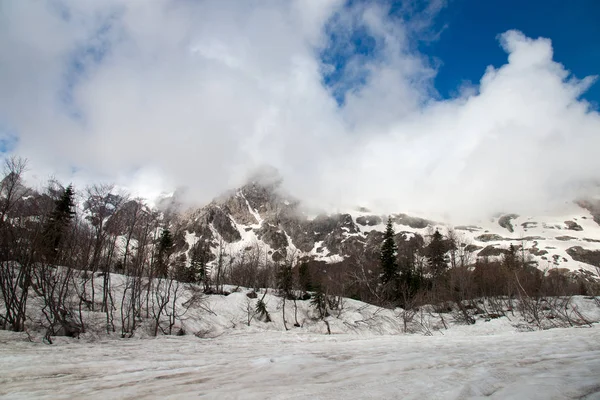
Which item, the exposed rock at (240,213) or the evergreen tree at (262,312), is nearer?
the evergreen tree at (262,312)

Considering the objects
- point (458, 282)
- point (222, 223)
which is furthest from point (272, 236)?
point (458, 282)

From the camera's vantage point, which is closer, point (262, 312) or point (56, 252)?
point (56, 252)

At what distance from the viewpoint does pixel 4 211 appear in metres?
14.6

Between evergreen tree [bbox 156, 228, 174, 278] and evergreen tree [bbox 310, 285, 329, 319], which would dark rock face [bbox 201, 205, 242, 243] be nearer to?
evergreen tree [bbox 310, 285, 329, 319]

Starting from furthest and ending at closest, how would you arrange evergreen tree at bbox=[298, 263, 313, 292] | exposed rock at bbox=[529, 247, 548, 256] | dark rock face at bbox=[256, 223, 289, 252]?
dark rock face at bbox=[256, 223, 289, 252], exposed rock at bbox=[529, 247, 548, 256], evergreen tree at bbox=[298, 263, 313, 292]

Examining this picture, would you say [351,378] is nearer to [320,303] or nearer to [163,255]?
[163,255]

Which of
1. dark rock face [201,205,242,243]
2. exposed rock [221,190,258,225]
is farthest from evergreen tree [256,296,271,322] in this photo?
exposed rock [221,190,258,225]

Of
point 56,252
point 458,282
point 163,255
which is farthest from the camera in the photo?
point 458,282

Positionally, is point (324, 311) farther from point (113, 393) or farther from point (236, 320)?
point (113, 393)

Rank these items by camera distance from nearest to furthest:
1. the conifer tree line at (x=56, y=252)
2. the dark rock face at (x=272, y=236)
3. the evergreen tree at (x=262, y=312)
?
1. the conifer tree line at (x=56, y=252)
2. the evergreen tree at (x=262, y=312)
3. the dark rock face at (x=272, y=236)

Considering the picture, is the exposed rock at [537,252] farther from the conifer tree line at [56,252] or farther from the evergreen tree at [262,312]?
the conifer tree line at [56,252]

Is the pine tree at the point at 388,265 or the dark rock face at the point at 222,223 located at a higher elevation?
the dark rock face at the point at 222,223

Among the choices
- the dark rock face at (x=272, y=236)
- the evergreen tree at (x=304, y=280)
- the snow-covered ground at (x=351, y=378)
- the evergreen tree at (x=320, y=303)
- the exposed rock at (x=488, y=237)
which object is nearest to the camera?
the snow-covered ground at (x=351, y=378)

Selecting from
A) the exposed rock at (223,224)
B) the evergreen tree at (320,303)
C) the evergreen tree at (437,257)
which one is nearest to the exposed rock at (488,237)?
the exposed rock at (223,224)
